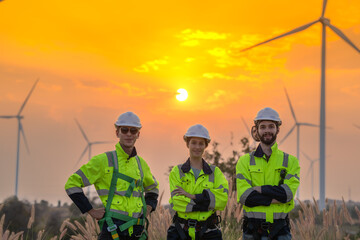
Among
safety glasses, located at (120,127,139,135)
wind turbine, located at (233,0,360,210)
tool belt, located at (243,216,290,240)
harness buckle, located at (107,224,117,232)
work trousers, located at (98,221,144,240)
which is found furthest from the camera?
wind turbine, located at (233,0,360,210)

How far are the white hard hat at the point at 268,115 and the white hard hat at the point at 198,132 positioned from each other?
2.86ft

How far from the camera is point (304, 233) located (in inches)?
450

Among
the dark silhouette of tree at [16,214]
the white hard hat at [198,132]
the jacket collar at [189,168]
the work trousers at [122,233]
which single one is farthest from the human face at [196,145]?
the dark silhouette of tree at [16,214]

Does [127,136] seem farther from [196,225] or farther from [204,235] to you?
[204,235]

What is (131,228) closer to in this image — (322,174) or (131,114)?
(131,114)

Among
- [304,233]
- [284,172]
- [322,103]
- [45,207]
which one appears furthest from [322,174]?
[284,172]

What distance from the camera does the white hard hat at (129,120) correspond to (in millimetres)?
8328

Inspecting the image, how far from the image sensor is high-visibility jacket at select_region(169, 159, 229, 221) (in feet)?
27.5

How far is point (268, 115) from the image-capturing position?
8531 mm

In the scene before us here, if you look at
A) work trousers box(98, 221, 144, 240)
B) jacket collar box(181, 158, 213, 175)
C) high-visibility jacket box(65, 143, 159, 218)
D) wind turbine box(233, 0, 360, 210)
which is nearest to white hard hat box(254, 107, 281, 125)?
jacket collar box(181, 158, 213, 175)

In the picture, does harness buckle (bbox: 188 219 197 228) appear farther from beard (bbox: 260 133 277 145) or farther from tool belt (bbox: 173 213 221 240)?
beard (bbox: 260 133 277 145)

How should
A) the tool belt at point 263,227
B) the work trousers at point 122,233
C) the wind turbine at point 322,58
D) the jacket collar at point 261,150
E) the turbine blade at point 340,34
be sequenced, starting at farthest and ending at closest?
the wind turbine at point 322,58, the turbine blade at point 340,34, the jacket collar at point 261,150, the tool belt at point 263,227, the work trousers at point 122,233

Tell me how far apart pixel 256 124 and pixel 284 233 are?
1.82 meters

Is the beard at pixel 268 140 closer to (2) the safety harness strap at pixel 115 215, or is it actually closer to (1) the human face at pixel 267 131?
(1) the human face at pixel 267 131
